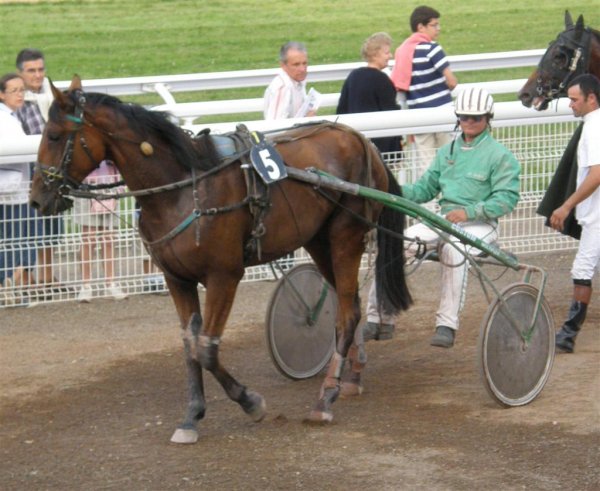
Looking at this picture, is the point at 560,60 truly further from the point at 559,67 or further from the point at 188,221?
the point at 188,221

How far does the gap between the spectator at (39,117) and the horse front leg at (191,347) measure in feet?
8.76

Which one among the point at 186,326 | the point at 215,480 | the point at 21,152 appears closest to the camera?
the point at 215,480

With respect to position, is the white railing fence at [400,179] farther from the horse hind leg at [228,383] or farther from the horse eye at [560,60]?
the horse hind leg at [228,383]

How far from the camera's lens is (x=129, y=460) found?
261 inches

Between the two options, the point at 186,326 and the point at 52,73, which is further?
the point at 52,73

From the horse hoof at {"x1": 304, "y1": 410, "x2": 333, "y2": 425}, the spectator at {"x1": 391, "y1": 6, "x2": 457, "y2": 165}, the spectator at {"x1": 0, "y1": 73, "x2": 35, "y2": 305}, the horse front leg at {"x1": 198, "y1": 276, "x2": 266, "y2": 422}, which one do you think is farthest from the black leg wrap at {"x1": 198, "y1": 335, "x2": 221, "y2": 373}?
the spectator at {"x1": 391, "y1": 6, "x2": 457, "y2": 165}

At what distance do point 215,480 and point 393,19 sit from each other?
1898 centimetres

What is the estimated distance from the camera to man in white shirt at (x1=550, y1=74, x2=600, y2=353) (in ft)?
26.8

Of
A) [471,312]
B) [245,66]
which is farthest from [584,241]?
[245,66]

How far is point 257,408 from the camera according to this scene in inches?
281

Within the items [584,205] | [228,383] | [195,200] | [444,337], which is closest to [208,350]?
[228,383]

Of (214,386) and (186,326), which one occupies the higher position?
(186,326)

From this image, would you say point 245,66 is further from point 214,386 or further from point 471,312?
point 214,386

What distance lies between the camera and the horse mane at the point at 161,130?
22.1 feet
